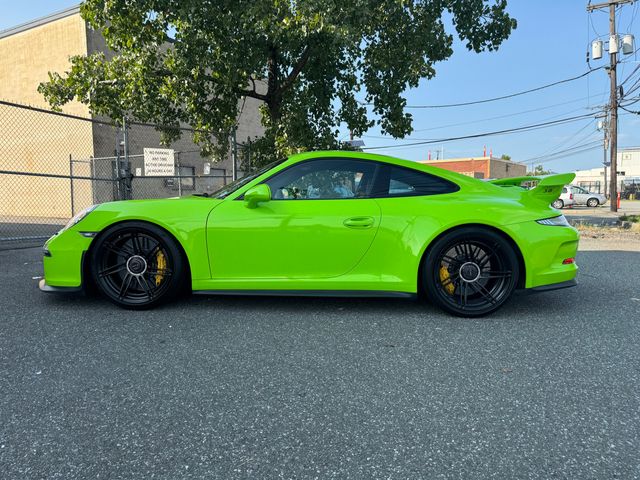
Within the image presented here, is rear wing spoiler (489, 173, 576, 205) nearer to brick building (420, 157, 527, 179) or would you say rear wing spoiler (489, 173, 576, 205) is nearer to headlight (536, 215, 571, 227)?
headlight (536, 215, 571, 227)

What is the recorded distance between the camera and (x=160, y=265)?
3.51 meters

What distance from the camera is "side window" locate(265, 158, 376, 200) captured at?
351 centimetres

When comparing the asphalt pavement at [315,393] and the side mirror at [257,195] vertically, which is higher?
the side mirror at [257,195]

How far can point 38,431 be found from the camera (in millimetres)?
1771

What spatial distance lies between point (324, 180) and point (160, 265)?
1530 millimetres

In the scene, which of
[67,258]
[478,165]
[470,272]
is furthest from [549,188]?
[478,165]

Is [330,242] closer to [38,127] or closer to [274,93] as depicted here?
[274,93]

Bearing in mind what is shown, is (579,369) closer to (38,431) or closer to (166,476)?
(166,476)

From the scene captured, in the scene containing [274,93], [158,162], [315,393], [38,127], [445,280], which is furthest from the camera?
[38,127]

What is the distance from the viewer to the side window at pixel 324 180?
3.51 m

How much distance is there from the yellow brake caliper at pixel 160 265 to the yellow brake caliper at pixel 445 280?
2.26m

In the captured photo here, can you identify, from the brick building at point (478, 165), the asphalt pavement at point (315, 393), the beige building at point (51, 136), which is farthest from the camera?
the brick building at point (478, 165)

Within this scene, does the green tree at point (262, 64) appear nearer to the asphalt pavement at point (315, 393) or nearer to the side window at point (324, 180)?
the side window at point (324, 180)

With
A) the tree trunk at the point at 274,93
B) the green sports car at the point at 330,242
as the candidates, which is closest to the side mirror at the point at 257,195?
the green sports car at the point at 330,242
